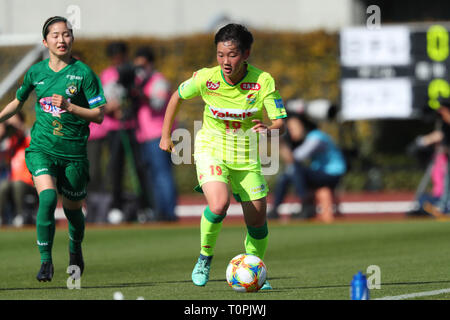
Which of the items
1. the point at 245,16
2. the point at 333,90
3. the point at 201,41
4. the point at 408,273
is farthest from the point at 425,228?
the point at 245,16

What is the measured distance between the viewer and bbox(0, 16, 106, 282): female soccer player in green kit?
921 centimetres

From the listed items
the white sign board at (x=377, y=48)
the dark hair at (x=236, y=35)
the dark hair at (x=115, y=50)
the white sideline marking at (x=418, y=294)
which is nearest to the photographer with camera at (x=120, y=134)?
the dark hair at (x=115, y=50)

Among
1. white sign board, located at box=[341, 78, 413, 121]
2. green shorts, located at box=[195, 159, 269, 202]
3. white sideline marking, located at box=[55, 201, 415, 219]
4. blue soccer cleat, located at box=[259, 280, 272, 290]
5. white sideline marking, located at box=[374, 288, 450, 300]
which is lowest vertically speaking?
white sideline marking, located at box=[55, 201, 415, 219]

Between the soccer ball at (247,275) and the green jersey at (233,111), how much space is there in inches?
33.3

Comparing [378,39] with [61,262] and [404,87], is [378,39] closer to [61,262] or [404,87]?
[404,87]

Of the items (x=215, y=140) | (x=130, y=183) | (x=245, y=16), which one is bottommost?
(x=130, y=183)

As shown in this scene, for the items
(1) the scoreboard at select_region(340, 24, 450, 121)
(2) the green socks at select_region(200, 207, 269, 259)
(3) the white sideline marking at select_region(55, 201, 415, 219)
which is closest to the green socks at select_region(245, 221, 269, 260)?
(2) the green socks at select_region(200, 207, 269, 259)

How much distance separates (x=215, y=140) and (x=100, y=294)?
1.58 meters

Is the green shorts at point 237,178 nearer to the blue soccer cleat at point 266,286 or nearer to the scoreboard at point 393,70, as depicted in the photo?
the blue soccer cleat at point 266,286

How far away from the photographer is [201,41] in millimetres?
26938

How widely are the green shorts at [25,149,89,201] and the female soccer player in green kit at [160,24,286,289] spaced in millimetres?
974

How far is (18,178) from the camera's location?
1739 centimetres

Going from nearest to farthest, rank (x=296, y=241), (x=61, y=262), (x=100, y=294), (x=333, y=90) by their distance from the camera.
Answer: (x=100, y=294), (x=61, y=262), (x=296, y=241), (x=333, y=90)

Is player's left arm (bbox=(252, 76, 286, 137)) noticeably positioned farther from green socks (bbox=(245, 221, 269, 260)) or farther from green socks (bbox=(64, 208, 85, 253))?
green socks (bbox=(64, 208, 85, 253))
